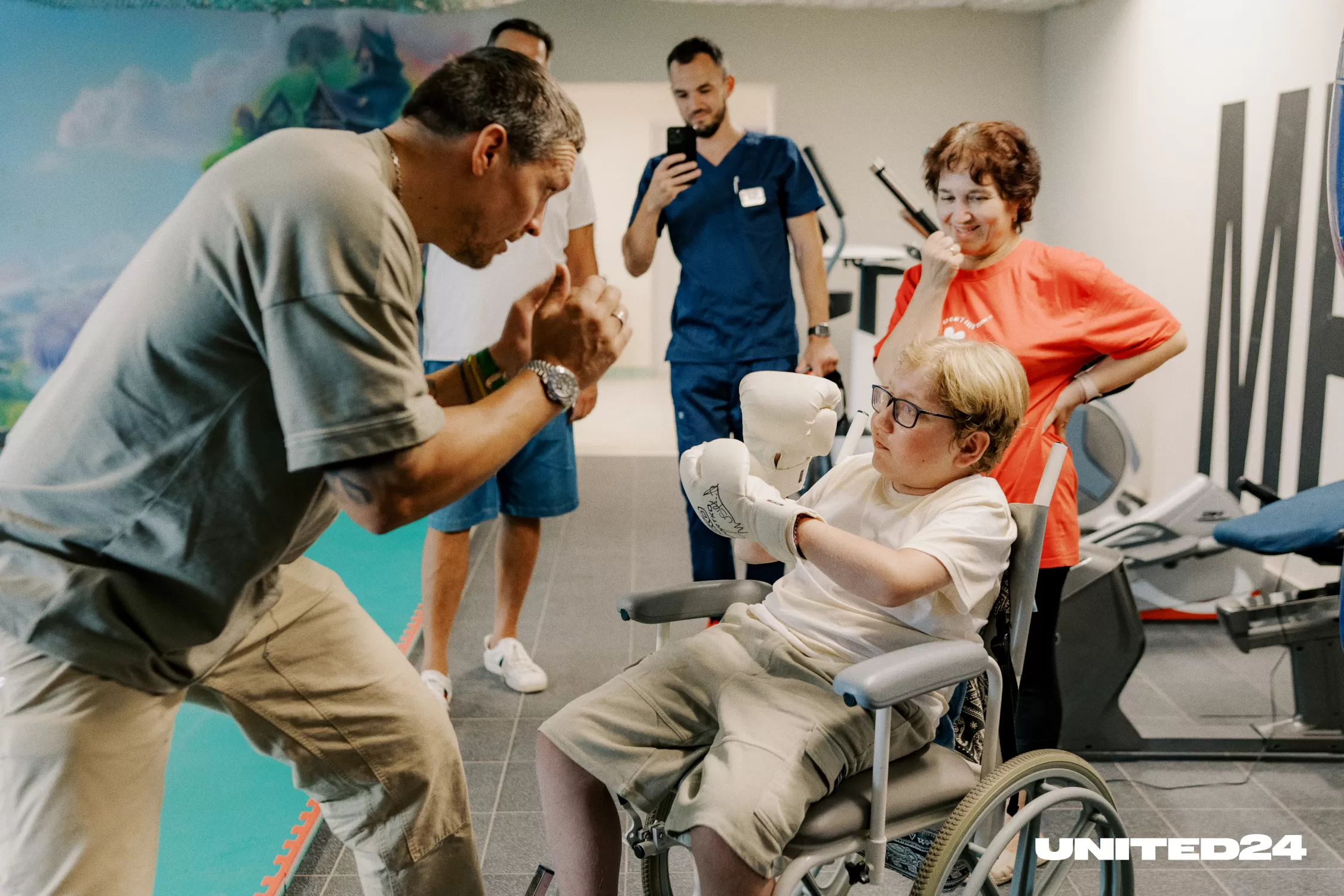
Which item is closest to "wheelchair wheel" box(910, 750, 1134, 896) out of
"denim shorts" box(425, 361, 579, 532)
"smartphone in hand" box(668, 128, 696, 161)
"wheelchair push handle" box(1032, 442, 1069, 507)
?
"wheelchair push handle" box(1032, 442, 1069, 507)

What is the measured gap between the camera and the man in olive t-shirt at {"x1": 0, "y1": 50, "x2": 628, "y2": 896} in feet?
3.52

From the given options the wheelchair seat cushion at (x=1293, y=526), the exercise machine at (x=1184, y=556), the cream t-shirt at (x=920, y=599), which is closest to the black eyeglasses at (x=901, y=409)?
the cream t-shirt at (x=920, y=599)

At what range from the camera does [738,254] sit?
10.1 ft

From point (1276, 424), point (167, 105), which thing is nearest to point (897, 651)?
point (167, 105)

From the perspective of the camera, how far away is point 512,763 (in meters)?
2.60

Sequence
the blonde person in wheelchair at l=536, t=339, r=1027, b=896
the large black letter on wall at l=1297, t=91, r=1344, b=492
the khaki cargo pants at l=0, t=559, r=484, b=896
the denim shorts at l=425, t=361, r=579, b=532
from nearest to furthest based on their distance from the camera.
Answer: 1. the khaki cargo pants at l=0, t=559, r=484, b=896
2. the blonde person in wheelchair at l=536, t=339, r=1027, b=896
3. the denim shorts at l=425, t=361, r=579, b=532
4. the large black letter on wall at l=1297, t=91, r=1344, b=492

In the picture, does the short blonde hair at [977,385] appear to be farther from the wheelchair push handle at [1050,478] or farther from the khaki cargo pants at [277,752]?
the khaki cargo pants at [277,752]

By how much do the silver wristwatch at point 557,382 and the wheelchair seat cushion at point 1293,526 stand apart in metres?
1.74

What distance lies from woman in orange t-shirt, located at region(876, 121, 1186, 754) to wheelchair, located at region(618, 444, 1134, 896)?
1.10 feet

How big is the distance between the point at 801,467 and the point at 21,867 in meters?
1.11

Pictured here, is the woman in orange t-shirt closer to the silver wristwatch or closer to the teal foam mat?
the silver wristwatch

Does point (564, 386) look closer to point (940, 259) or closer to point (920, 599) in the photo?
point (920, 599)

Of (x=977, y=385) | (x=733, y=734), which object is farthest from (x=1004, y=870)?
(x=977, y=385)

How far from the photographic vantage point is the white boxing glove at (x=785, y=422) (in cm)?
165
